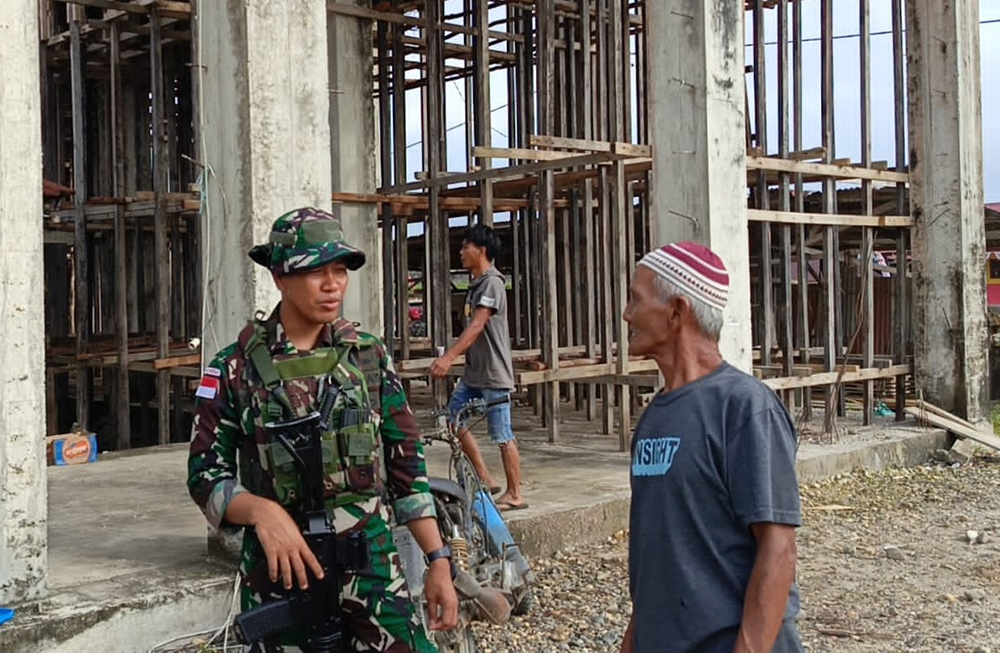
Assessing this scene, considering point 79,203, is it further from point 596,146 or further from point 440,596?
point 440,596

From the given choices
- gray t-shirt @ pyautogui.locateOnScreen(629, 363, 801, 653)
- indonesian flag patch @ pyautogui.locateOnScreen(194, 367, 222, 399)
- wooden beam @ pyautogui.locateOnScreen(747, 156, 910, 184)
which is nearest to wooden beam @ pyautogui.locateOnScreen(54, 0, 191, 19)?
wooden beam @ pyautogui.locateOnScreen(747, 156, 910, 184)

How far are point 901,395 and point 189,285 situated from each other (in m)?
8.05

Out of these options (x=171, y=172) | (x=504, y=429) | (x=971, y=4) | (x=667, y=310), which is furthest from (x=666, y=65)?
(x=171, y=172)

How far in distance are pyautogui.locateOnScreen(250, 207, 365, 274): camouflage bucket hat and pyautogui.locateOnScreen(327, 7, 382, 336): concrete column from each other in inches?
280

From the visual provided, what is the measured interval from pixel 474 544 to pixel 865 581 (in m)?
2.45

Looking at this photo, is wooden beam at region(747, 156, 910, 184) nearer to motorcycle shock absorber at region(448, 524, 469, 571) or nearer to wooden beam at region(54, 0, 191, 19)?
wooden beam at region(54, 0, 191, 19)

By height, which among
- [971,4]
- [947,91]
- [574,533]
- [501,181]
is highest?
[971,4]

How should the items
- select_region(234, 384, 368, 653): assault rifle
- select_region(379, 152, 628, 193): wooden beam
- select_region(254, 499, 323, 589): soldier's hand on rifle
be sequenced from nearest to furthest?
select_region(254, 499, 323, 589): soldier's hand on rifle < select_region(234, 384, 368, 653): assault rifle < select_region(379, 152, 628, 193): wooden beam

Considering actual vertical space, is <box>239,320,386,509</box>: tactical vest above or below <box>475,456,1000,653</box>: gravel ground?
above

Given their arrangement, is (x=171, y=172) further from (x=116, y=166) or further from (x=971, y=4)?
(x=971, y=4)

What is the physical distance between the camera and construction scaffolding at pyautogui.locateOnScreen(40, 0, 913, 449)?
364 inches

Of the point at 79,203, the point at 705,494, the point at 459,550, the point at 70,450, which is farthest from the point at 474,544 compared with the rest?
the point at 79,203

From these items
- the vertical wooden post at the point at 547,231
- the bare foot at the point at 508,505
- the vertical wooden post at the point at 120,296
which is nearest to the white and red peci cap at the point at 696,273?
the bare foot at the point at 508,505

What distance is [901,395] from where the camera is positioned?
11.0 meters
